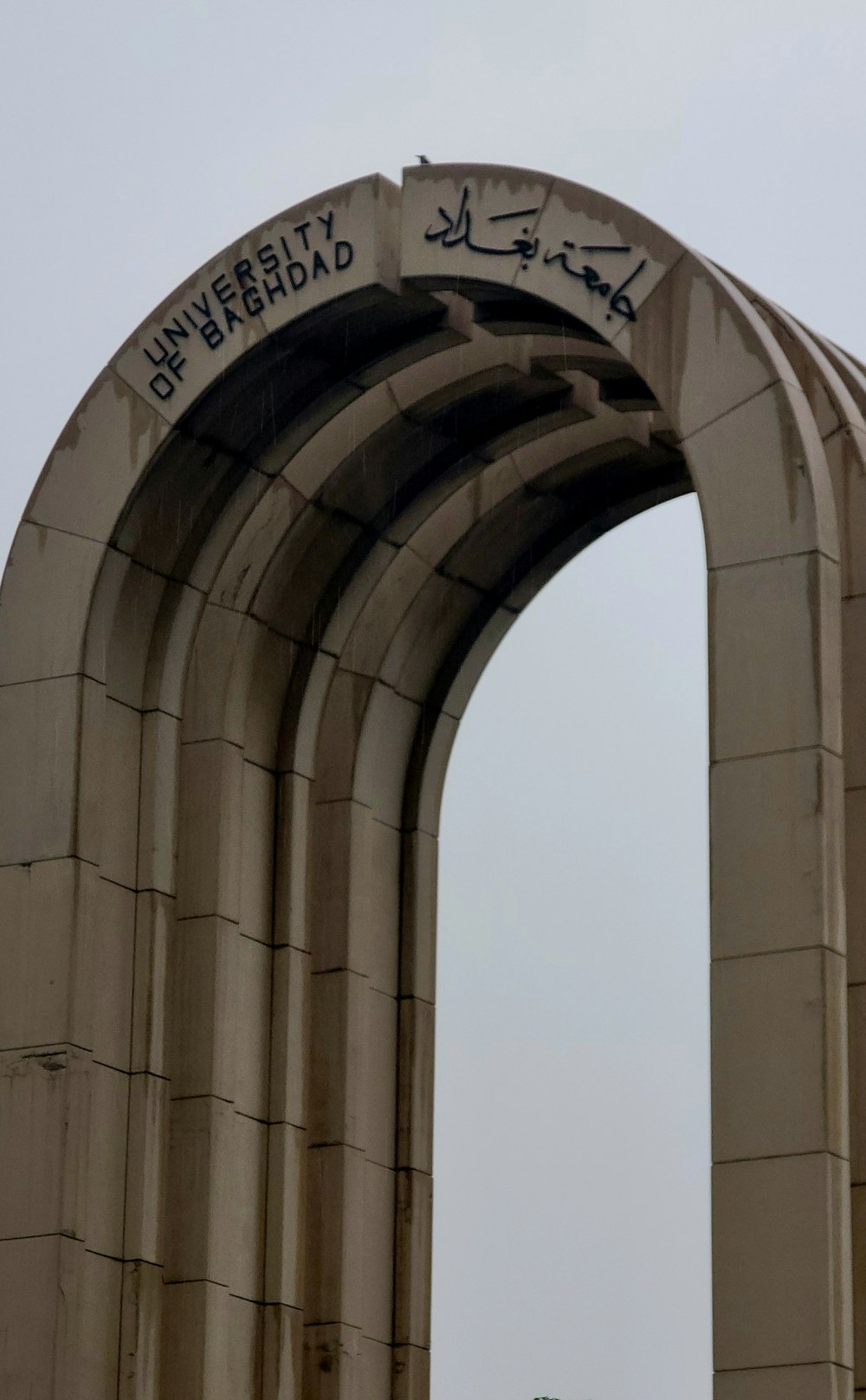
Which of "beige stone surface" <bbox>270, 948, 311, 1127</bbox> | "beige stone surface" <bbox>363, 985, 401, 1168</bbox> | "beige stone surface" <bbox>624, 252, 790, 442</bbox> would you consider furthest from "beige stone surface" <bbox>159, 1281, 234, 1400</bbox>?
"beige stone surface" <bbox>624, 252, 790, 442</bbox>

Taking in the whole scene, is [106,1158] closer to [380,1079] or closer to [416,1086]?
[380,1079]

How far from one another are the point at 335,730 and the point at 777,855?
297 inches

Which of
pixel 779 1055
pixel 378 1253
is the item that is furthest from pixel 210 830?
pixel 779 1055

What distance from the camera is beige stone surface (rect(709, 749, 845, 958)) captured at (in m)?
18.8

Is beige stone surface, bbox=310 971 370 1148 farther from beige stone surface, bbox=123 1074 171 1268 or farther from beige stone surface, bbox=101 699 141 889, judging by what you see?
beige stone surface, bbox=101 699 141 889

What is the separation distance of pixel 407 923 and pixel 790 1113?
7760 mm

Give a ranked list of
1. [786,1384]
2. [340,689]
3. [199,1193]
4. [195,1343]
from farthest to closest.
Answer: [340,689] → [199,1193] → [195,1343] → [786,1384]

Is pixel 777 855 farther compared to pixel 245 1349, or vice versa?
pixel 245 1349

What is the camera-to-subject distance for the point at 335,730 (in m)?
25.7

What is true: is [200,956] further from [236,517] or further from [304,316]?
[304,316]

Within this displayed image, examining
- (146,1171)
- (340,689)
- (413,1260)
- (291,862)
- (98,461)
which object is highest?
(98,461)

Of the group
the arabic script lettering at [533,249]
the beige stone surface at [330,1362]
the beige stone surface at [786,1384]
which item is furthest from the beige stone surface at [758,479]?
the beige stone surface at [330,1362]

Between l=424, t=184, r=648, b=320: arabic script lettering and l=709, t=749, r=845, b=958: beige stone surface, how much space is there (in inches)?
153

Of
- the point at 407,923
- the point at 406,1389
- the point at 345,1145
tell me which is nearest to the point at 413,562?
the point at 407,923
